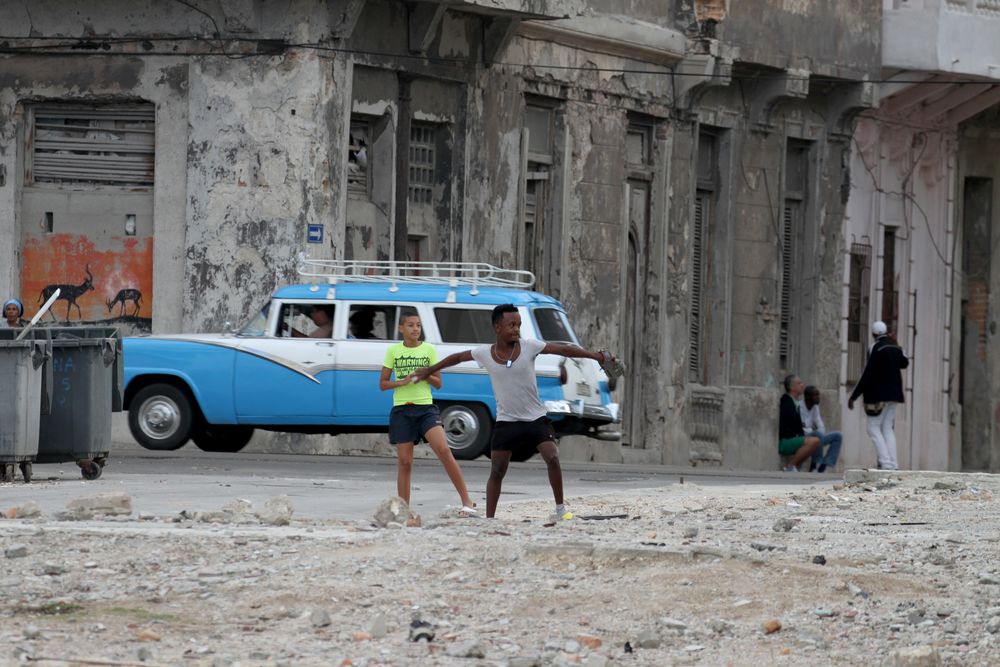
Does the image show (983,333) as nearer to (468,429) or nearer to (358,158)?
(358,158)

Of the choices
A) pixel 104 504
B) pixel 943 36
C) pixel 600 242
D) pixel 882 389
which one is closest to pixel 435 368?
pixel 104 504

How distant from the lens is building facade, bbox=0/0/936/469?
25906 mm

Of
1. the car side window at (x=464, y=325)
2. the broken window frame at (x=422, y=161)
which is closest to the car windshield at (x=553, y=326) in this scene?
the car side window at (x=464, y=325)

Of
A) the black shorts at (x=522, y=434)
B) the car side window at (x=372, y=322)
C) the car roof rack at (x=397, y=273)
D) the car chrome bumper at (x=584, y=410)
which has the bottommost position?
the car chrome bumper at (x=584, y=410)

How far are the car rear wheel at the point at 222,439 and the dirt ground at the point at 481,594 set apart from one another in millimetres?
10721

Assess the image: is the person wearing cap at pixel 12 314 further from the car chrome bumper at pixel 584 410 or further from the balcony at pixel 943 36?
the balcony at pixel 943 36

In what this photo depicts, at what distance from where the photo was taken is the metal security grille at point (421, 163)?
27719 mm

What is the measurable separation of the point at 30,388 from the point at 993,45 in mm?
21076

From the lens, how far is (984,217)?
39594 mm

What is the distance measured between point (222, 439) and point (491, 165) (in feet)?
18.9

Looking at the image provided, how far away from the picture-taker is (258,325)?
77.7ft

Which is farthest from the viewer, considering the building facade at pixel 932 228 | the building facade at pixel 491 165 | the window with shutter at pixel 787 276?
the window with shutter at pixel 787 276

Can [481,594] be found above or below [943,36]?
below

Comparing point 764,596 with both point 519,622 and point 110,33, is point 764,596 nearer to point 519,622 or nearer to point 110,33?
point 519,622
